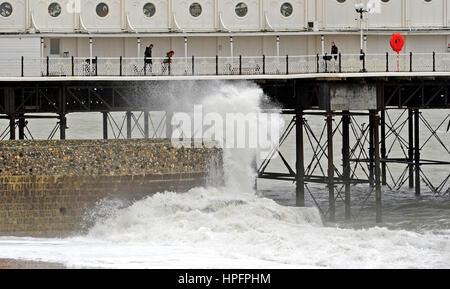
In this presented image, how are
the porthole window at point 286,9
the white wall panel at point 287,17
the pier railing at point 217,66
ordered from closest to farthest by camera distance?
1. the pier railing at point 217,66
2. the white wall panel at point 287,17
3. the porthole window at point 286,9

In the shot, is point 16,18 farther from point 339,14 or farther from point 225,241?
point 225,241

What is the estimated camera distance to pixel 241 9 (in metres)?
49.5

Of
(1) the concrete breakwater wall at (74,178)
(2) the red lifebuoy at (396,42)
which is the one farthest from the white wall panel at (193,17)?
(1) the concrete breakwater wall at (74,178)

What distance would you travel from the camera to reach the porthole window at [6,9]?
4912cm

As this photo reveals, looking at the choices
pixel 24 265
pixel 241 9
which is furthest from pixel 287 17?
pixel 24 265

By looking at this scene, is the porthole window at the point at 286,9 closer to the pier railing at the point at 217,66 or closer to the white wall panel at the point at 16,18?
the pier railing at the point at 217,66

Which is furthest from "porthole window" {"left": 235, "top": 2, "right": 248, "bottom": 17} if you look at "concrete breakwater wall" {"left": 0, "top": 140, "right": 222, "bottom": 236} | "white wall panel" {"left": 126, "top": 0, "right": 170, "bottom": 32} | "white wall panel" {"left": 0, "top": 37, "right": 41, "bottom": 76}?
"concrete breakwater wall" {"left": 0, "top": 140, "right": 222, "bottom": 236}

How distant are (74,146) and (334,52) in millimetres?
12848

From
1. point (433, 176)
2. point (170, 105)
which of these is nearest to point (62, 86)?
point (170, 105)

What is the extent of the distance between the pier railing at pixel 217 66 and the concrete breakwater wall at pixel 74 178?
6.83m

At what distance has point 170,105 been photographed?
155ft

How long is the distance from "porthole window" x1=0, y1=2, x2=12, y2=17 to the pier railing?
9.78 feet

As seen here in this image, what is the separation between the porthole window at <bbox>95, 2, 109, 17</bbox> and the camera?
161 feet

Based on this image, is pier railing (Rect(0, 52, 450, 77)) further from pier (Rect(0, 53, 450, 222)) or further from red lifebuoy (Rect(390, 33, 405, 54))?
red lifebuoy (Rect(390, 33, 405, 54))
